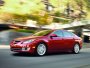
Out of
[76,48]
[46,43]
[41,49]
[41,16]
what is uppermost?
[41,16]

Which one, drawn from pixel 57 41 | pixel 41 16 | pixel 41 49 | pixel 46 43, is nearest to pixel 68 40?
pixel 57 41

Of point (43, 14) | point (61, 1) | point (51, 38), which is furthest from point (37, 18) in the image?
point (51, 38)

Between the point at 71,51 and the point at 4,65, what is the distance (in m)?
7.01

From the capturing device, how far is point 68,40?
1773 centimetres

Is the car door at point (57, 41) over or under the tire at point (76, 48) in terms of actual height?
over

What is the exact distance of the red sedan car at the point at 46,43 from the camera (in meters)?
15.6

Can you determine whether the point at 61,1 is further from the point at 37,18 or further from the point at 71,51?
the point at 71,51

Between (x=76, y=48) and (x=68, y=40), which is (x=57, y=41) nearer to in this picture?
(x=68, y=40)

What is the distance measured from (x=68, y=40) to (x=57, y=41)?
1016mm

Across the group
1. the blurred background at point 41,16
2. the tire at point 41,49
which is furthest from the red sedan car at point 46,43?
the blurred background at point 41,16

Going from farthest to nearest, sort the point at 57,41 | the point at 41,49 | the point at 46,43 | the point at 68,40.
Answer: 1. the point at 68,40
2. the point at 57,41
3. the point at 46,43
4. the point at 41,49

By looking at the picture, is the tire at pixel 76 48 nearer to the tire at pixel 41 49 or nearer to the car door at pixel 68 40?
the car door at pixel 68 40

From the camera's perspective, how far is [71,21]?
103 feet

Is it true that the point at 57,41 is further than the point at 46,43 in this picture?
Yes
